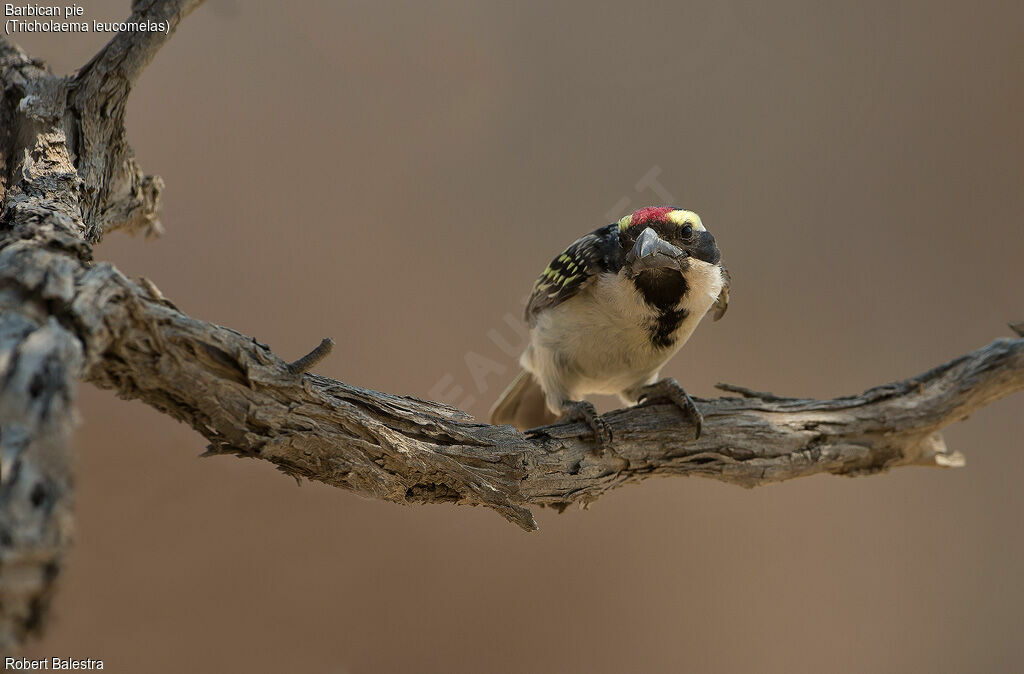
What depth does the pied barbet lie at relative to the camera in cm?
208

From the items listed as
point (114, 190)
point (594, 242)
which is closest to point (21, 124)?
point (114, 190)

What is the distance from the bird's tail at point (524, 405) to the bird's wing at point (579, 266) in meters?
0.37

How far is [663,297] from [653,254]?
20 centimetres

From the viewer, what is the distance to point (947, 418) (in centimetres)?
219

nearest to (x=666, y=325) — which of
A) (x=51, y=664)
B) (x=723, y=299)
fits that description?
(x=723, y=299)

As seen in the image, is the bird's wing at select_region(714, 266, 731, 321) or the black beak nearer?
the black beak

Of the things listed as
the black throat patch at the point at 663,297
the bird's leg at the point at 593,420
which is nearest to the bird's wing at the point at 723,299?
the black throat patch at the point at 663,297

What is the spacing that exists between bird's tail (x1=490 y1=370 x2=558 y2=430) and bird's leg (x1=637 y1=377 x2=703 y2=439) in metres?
A: 0.64

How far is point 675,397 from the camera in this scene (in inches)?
83.0

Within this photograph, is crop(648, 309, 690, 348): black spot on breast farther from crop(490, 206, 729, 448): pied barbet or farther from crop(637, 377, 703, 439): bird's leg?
crop(637, 377, 703, 439): bird's leg

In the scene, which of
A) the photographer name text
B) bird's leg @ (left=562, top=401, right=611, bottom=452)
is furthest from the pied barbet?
the photographer name text

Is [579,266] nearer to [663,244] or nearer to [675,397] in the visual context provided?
[663,244]

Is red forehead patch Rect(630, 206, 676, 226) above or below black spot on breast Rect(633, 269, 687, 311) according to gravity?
above

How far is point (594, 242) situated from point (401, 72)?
7.05 feet
